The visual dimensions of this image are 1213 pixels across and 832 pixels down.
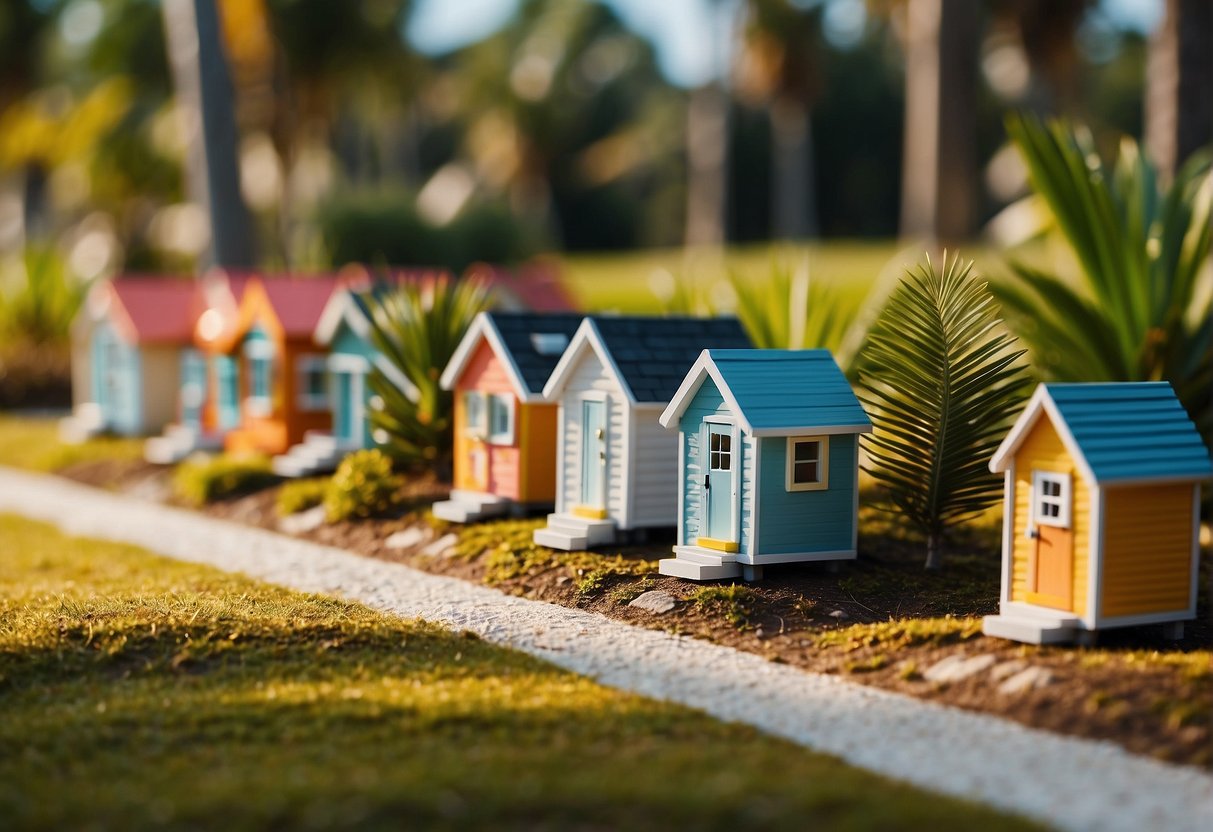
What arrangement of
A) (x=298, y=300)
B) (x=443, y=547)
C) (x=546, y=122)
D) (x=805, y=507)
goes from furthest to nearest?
1. (x=546, y=122)
2. (x=298, y=300)
3. (x=443, y=547)
4. (x=805, y=507)

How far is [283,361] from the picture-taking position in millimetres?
18234

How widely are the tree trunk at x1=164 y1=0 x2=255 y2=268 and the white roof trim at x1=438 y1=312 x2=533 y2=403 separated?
1106 centimetres

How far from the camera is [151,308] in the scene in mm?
22453

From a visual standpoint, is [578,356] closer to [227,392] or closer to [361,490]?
[361,490]

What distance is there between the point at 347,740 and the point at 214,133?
18489 millimetres

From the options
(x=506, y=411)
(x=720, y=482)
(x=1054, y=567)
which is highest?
(x=506, y=411)

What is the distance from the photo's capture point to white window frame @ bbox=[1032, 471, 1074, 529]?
920cm

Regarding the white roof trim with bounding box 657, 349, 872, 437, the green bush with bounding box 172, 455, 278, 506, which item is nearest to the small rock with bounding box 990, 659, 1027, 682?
the white roof trim with bounding box 657, 349, 872, 437

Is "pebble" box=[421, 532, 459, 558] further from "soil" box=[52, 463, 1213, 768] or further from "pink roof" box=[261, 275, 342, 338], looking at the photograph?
"pink roof" box=[261, 275, 342, 338]

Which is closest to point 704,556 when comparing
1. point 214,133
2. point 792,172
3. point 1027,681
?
point 1027,681

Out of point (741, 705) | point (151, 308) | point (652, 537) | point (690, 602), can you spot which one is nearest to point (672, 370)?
point (652, 537)

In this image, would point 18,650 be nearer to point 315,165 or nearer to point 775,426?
point 775,426

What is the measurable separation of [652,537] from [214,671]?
479 centimetres

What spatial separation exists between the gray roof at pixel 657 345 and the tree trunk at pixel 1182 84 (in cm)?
676
